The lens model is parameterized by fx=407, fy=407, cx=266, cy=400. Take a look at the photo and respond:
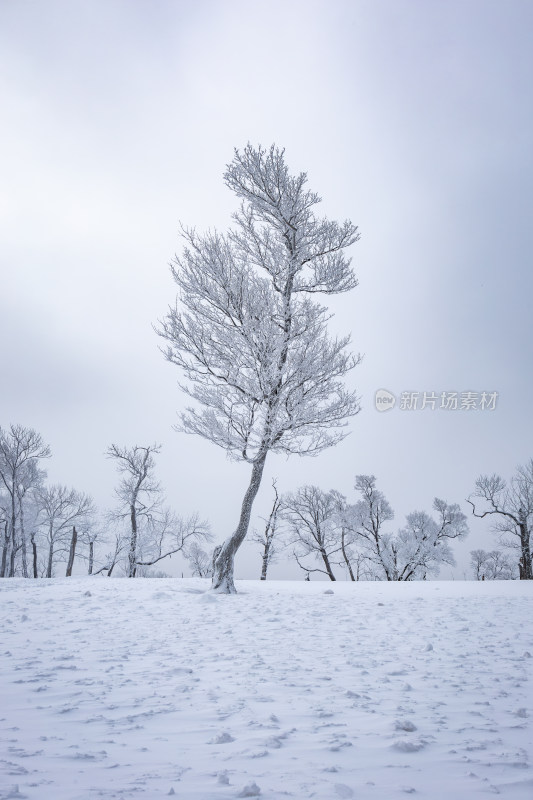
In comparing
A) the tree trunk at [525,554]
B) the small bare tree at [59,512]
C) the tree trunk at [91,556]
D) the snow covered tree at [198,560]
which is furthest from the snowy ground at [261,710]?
the snow covered tree at [198,560]

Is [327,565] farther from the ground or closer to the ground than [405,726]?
closer to the ground

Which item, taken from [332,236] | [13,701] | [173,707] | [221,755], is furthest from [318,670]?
[332,236]

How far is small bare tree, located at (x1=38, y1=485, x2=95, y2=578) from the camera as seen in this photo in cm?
2531

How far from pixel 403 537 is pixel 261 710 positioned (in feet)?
76.2

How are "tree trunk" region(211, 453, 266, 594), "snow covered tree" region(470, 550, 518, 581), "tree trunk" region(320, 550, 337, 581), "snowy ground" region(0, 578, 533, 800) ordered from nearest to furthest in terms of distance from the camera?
"snowy ground" region(0, 578, 533, 800)
"tree trunk" region(211, 453, 266, 594)
"tree trunk" region(320, 550, 337, 581)
"snow covered tree" region(470, 550, 518, 581)

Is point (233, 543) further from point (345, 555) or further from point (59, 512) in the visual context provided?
point (59, 512)

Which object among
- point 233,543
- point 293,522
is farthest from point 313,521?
point 233,543

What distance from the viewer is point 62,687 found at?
2939 millimetres

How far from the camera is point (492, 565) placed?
31.9 metres

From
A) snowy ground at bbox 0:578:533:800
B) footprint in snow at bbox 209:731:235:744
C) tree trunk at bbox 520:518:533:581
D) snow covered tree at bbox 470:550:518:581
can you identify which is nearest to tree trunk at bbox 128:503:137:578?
snowy ground at bbox 0:578:533:800

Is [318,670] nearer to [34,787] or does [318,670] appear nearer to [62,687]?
[62,687]

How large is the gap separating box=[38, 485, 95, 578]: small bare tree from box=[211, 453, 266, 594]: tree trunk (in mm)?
19410

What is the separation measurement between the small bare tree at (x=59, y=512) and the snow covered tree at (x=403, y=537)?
17.1 m

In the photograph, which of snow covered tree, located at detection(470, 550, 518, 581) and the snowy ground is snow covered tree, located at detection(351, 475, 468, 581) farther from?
the snowy ground
